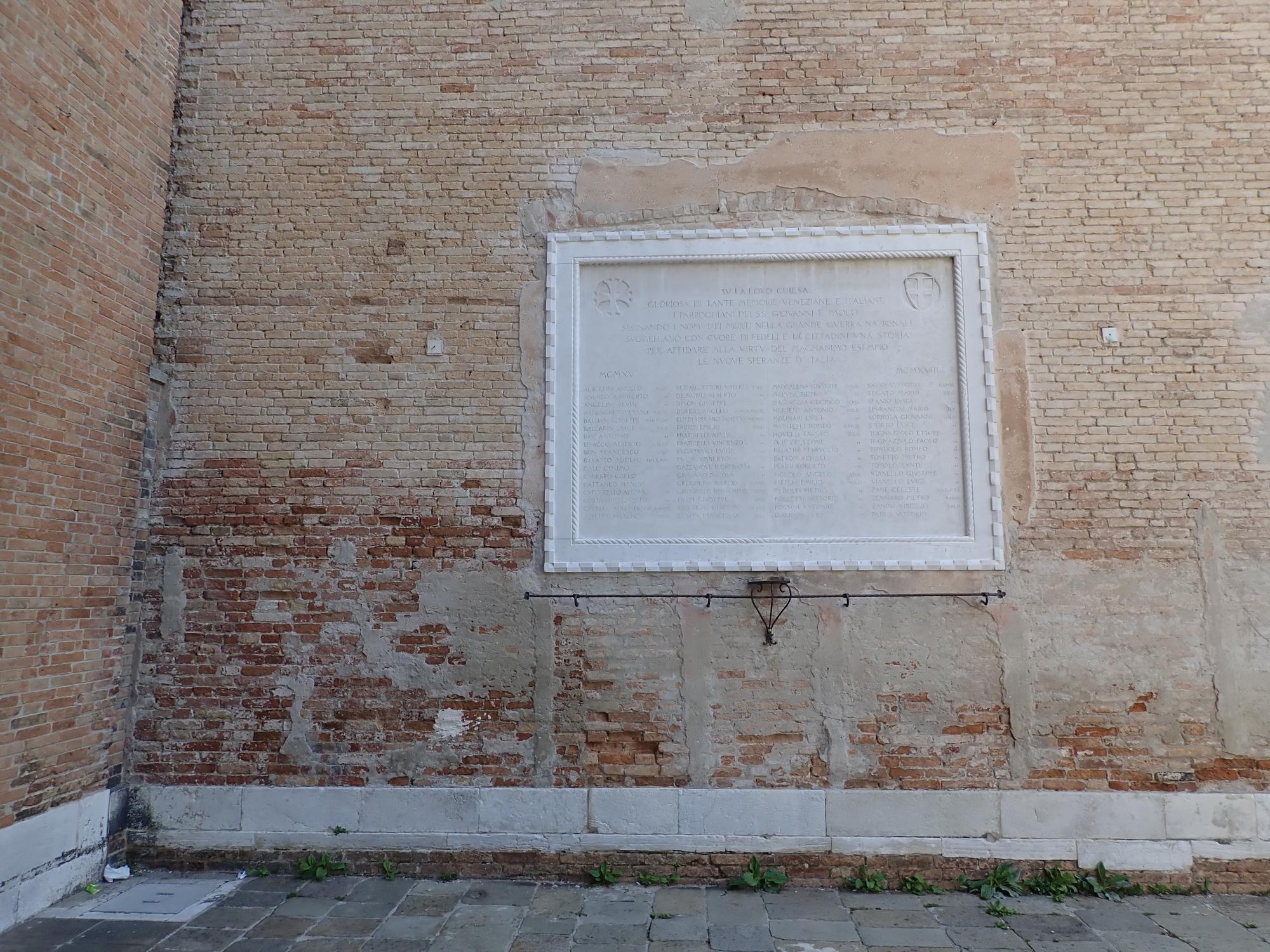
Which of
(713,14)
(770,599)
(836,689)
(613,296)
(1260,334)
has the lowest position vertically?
(836,689)

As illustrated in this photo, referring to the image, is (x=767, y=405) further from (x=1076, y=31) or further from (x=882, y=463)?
(x=1076, y=31)

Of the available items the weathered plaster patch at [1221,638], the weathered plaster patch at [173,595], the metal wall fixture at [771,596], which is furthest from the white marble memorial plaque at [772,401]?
the weathered plaster patch at [173,595]

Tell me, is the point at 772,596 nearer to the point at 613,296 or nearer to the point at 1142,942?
the point at 613,296

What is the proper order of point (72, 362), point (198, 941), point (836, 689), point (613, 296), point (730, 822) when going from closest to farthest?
point (198, 941), point (72, 362), point (730, 822), point (836, 689), point (613, 296)

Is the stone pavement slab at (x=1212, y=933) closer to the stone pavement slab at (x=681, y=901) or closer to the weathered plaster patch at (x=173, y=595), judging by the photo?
the stone pavement slab at (x=681, y=901)

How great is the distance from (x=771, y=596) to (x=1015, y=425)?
178 centimetres

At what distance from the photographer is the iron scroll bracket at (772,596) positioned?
461 cm

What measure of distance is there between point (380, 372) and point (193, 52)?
255 cm

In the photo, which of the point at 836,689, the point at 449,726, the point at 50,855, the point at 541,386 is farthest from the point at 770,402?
the point at 50,855

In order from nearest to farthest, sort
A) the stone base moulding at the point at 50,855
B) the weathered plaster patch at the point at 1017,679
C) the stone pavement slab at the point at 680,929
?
1. the stone pavement slab at the point at 680,929
2. the stone base moulding at the point at 50,855
3. the weathered plaster patch at the point at 1017,679

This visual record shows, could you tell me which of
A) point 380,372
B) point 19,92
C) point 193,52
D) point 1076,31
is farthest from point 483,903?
point 1076,31

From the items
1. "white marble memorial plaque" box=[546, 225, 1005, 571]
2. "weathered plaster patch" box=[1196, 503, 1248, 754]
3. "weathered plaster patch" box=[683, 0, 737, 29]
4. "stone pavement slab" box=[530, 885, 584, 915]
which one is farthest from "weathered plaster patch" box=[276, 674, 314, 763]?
"weathered plaster patch" box=[1196, 503, 1248, 754]

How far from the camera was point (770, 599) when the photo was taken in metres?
4.64

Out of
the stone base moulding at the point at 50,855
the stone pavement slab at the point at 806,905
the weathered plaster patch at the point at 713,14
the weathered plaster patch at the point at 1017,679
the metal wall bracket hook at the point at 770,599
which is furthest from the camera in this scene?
the weathered plaster patch at the point at 713,14
